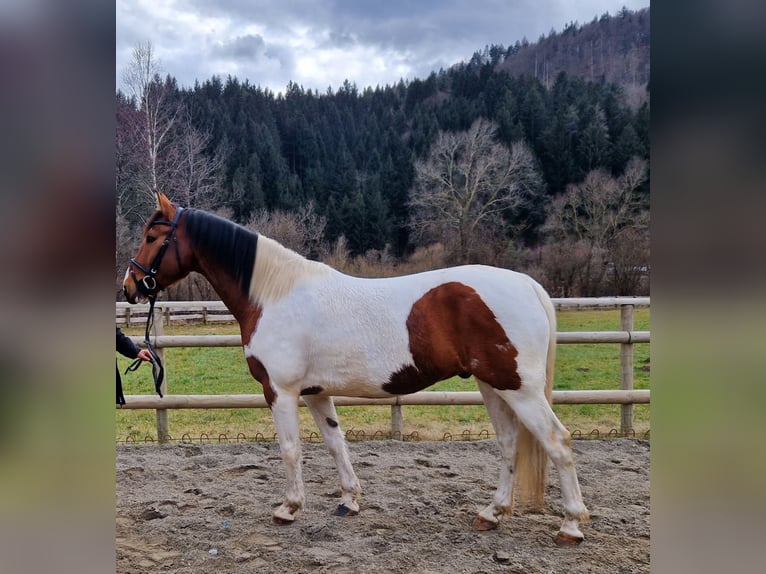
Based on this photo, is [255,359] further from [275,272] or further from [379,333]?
[379,333]

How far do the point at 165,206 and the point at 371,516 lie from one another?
2.32 m

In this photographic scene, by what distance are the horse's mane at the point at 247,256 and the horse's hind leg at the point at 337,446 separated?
80cm

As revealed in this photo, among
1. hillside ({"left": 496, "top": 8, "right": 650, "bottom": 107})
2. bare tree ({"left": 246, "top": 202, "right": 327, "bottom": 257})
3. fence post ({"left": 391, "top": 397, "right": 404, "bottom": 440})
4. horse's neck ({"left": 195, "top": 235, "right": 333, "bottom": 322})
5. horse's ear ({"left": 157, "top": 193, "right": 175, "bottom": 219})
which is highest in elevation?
hillside ({"left": 496, "top": 8, "right": 650, "bottom": 107})

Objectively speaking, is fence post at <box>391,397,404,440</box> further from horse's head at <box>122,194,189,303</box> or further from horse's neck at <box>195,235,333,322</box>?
horse's head at <box>122,194,189,303</box>

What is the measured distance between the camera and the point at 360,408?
583 cm

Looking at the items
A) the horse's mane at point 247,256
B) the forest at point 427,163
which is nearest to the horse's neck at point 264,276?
the horse's mane at point 247,256

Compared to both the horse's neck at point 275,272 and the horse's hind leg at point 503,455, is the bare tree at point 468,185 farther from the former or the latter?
the horse's neck at point 275,272

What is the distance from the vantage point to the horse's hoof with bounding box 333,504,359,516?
10.5 ft

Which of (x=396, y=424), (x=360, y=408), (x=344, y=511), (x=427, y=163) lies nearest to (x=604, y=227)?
(x=427, y=163)

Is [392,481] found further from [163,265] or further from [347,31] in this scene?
[347,31]

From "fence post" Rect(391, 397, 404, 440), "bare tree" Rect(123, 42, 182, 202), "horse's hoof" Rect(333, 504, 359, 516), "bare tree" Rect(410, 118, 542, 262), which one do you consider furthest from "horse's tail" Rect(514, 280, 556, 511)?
"bare tree" Rect(123, 42, 182, 202)

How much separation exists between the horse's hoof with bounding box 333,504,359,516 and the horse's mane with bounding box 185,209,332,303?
1457 millimetres

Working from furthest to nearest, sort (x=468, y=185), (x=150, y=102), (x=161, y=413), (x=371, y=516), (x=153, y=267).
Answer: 1. (x=468, y=185)
2. (x=150, y=102)
3. (x=161, y=413)
4. (x=371, y=516)
5. (x=153, y=267)
